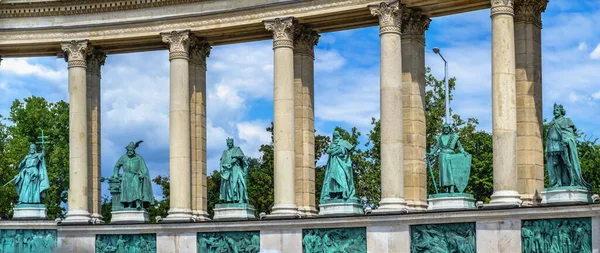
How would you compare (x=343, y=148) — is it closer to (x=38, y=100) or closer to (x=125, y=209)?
(x=125, y=209)

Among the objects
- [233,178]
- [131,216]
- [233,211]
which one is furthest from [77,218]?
[233,178]

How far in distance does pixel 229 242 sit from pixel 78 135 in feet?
45.8

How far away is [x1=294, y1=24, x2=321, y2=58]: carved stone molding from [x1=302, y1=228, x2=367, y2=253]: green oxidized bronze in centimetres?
1261

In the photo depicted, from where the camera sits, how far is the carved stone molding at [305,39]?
3041 inches

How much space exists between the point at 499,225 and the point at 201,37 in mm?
26547

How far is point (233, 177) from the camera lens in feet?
254

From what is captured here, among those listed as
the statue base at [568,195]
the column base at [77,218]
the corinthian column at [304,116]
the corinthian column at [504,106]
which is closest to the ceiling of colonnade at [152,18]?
the corinthian column at [304,116]

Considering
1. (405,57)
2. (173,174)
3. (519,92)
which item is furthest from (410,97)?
(173,174)

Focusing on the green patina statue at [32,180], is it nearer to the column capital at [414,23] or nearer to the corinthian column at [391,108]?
the corinthian column at [391,108]

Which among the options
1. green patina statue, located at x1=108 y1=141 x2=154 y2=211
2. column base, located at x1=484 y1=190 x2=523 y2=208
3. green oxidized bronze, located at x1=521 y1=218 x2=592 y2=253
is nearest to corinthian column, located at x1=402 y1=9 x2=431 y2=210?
column base, located at x1=484 y1=190 x2=523 y2=208

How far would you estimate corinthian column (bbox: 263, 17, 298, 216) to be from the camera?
74500 millimetres

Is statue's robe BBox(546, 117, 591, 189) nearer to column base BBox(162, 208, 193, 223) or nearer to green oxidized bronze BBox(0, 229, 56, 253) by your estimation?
column base BBox(162, 208, 193, 223)

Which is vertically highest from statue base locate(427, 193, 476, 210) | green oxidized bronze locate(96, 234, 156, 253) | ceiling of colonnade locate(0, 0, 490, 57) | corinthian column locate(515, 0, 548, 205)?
ceiling of colonnade locate(0, 0, 490, 57)

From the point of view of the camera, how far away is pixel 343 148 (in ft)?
240
